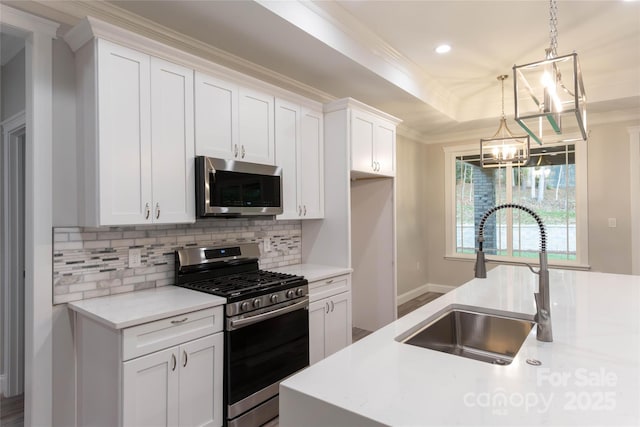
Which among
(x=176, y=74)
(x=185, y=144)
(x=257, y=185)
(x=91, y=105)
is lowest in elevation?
(x=257, y=185)

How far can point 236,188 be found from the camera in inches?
104

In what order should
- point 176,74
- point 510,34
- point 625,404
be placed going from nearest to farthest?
point 625,404
point 176,74
point 510,34

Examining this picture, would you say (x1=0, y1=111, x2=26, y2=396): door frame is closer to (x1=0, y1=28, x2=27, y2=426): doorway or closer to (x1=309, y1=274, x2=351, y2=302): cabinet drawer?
(x1=0, y1=28, x2=27, y2=426): doorway

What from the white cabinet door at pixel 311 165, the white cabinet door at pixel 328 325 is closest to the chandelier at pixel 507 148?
the white cabinet door at pixel 311 165

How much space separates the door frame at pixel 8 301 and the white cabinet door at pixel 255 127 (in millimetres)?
1720

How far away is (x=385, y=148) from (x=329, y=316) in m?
1.87

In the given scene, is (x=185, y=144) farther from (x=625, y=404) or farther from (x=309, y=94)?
(x=625, y=404)

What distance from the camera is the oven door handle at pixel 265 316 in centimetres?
225

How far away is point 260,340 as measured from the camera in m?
2.40

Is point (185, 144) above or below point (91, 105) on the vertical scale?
below

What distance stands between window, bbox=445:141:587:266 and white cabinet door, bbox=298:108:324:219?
3234 mm

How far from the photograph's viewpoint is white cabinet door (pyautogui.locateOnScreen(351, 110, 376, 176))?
3.48m

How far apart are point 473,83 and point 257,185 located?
319cm

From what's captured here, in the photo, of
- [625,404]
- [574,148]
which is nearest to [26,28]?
[625,404]
